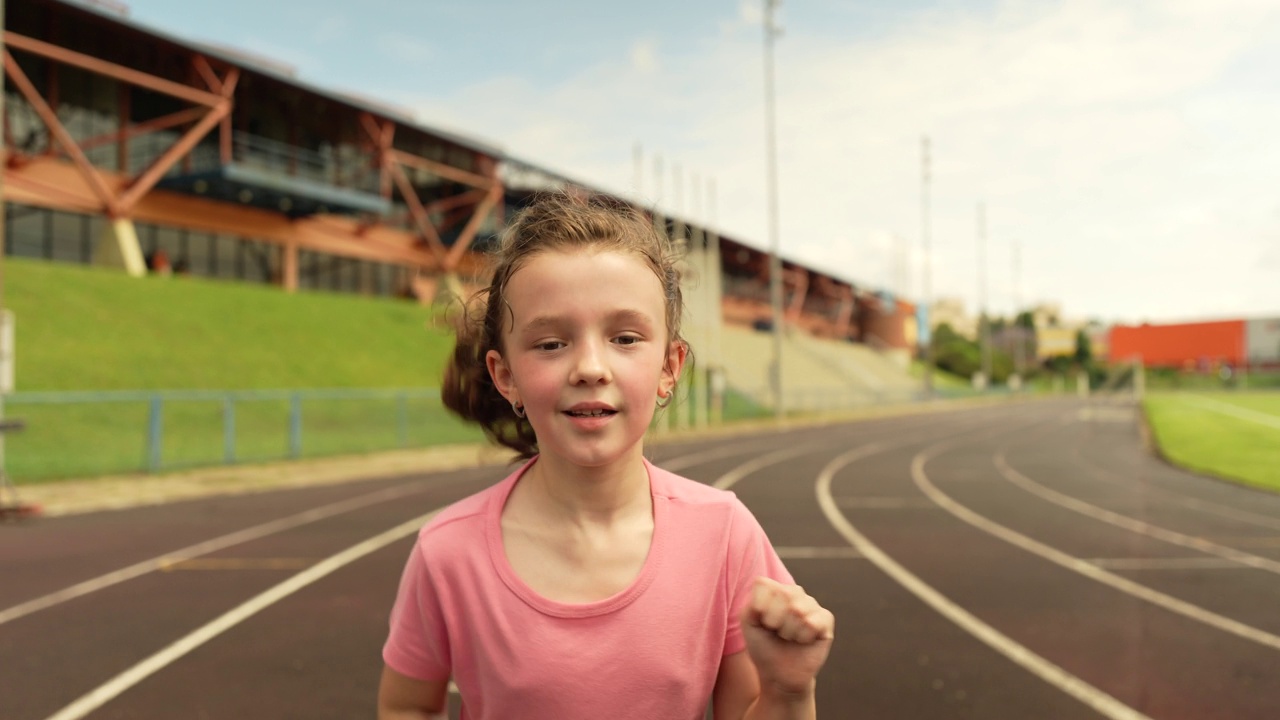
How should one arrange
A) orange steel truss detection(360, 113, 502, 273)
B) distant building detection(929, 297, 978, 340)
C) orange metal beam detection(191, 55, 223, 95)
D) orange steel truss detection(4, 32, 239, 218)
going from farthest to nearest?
distant building detection(929, 297, 978, 340), orange steel truss detection(360, 113, 502, 273), orange metal beam detection(191, 55, 223, 95), orange steel truss detection(4, 32, 239, 218)

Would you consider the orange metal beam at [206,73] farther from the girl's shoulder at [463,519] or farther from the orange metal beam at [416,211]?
the girl's shoulder at [463,519]

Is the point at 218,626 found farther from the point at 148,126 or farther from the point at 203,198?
the point at 203,198

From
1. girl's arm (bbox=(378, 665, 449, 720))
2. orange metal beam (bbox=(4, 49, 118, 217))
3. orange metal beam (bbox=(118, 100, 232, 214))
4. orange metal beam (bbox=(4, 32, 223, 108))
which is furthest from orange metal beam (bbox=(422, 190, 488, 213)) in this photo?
girl's arm (bbox=(378, 665, 449, 720))

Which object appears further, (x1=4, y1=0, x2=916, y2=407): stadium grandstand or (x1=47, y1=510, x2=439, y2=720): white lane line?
(x1=4, y1=0, x2=916, y2=407): stadium grandstand

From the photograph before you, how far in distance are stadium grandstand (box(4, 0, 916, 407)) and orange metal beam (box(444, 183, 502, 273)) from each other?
88mm

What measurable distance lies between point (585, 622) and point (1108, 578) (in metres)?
7.16

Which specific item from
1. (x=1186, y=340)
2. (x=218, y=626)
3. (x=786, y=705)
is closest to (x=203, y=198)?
(x=218, y=626)

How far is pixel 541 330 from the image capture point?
1.53 metres

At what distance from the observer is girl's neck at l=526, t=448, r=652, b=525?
162 centimetres

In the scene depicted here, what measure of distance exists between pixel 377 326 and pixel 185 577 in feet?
77.5

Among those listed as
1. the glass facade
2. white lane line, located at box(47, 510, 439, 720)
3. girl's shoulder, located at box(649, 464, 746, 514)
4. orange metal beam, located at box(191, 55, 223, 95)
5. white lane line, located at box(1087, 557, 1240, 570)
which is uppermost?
orange metal beam, located at box(191, 55, 223, 95)

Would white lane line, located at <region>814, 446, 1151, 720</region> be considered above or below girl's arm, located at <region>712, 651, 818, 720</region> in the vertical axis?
below

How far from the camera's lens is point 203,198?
3158 centimetres

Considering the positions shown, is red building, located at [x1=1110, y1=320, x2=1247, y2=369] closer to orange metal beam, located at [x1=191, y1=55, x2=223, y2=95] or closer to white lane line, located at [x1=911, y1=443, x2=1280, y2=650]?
white lane line, located at [x1=911, y1=443, x2=1280, y2=650]
